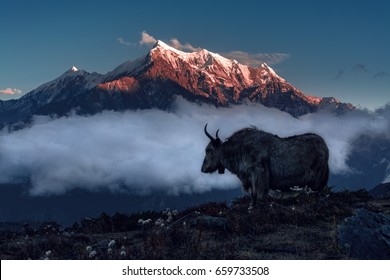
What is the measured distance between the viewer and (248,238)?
11.8 metres

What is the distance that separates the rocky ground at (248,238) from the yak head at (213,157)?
11.3 feet

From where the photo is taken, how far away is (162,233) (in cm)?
1203

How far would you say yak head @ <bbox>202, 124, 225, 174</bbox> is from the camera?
19469 mm

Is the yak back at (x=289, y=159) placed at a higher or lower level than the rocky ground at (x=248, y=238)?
higher

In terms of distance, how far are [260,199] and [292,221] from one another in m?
2.98

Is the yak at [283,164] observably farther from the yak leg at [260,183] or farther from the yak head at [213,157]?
the yak head at [213,157]

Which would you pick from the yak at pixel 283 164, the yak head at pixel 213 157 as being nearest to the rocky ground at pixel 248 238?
the yak at pixel 283 164

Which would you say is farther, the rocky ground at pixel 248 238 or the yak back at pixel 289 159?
the yak back at pixel 289 159

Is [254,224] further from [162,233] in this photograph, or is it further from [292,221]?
[162,233]

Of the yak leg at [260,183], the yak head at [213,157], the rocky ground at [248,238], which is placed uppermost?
the yak head at [213,157]

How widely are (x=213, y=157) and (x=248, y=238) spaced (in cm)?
811

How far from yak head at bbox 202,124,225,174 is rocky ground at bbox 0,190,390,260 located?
11.3ft

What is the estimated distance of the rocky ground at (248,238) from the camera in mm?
10016

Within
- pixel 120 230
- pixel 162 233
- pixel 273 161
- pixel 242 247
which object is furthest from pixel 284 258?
pixel 120 230
